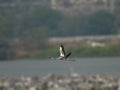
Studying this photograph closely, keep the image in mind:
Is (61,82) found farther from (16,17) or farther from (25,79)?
(16,17)

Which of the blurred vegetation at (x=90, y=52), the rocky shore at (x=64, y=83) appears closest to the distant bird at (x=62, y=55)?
the rocky shore at (x=64, y=83)

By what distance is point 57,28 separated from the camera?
82625 mm

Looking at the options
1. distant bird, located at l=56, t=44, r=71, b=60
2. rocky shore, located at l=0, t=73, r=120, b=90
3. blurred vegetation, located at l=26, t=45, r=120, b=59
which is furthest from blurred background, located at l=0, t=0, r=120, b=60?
distant bird, located at l=56, t=44, r=71, b=60

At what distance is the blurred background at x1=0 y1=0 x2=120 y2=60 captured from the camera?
65.8 meters

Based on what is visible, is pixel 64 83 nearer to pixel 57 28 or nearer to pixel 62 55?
pixel 62 55

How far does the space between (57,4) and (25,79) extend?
6202 centimetres

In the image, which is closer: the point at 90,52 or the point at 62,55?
the point at 62,55

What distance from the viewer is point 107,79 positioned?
35.8 meters

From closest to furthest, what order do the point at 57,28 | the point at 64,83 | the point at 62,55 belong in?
the point at 62,55, the point at 64,83, the point at 57,28

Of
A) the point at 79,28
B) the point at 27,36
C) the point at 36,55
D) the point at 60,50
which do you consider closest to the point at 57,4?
the point at 79,28

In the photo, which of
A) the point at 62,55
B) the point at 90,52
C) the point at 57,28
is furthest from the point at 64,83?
the point at 57,28

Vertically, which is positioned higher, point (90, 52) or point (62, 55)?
point (62, 55)

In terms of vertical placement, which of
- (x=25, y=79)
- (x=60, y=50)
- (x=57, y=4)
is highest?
(x=60, y=50)

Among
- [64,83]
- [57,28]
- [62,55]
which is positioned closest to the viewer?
[62,55]
